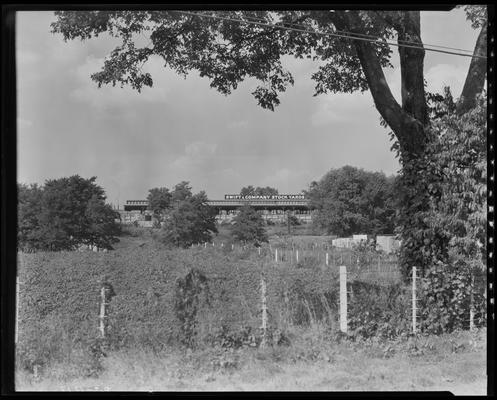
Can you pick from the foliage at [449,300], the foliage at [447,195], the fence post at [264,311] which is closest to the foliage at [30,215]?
the fence post at [264,311]

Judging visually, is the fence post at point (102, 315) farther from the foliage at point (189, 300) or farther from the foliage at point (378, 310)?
the foliage at point (378, 310)

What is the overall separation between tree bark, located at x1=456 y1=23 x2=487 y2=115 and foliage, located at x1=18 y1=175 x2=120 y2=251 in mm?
8685

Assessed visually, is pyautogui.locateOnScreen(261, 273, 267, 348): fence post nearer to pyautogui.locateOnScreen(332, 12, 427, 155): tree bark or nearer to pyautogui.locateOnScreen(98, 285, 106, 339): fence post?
pyautogui.locateOnScreen(98, 285, 106, 339): fence post

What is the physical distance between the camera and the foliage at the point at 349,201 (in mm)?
32625

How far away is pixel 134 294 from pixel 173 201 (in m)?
8.55

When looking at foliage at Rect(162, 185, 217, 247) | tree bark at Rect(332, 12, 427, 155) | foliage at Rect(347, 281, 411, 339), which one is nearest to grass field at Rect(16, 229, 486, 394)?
foliage at Rect(347, 281, 411, 339)

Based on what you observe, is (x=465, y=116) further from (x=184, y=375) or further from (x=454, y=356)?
(x=184, y=375)

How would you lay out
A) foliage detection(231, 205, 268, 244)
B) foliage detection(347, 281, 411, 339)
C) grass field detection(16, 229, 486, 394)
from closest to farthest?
grass field detection(16, 229, 486, 394), foliage detection(347, 281, 411, 339), foliage detection(231, 205, 268, 244)

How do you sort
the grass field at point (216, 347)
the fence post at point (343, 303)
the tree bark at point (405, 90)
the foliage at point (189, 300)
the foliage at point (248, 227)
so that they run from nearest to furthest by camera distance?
the grass field at point (216, 347) → the foliage at point (189, 300) → the fence post at point (343, 303) → the tree bark at point (405, 90) → the foliage at point (248, 227)

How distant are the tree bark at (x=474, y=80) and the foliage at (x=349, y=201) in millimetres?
19246

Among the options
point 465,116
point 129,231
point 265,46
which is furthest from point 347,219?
point 465,116

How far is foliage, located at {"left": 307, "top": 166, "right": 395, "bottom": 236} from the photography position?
32.6m

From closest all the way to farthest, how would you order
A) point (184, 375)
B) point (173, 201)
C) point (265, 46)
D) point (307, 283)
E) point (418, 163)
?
point (184, 375), point (307, 283), point (418, 163), point (265, 46), point (173, 201)

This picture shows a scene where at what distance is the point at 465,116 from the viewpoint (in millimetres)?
9227
